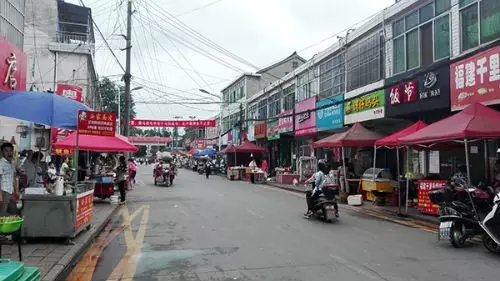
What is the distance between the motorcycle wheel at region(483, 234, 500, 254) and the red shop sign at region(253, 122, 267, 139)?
30287 mm

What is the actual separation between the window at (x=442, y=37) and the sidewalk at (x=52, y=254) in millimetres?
13190

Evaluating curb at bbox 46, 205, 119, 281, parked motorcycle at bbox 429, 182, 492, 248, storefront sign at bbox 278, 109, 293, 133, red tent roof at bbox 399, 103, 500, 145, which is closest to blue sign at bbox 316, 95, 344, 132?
storefront sign at bbox 278, 109, 293, 133

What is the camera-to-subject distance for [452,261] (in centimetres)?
795

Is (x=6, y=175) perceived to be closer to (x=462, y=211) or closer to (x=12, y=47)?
(x=12, y=47)

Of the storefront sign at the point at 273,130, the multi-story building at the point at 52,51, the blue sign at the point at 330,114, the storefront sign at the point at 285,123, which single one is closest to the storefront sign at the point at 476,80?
the blue sign at the point at 330,114

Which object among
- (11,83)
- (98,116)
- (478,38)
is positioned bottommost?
(98,116)

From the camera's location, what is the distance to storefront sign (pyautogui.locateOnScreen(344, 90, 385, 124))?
1994 cm

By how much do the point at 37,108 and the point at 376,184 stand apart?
12216mm

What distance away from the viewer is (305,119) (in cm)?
2950

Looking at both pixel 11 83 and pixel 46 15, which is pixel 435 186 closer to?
pixel 11 83

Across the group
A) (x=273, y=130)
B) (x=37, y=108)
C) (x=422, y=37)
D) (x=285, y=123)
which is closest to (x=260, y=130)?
(x=273, y=130)

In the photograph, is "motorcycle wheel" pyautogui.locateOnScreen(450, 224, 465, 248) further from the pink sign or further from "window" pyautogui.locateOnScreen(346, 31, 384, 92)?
the pink sign

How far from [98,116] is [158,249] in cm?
319

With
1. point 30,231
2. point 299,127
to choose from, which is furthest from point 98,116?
point 299,127
